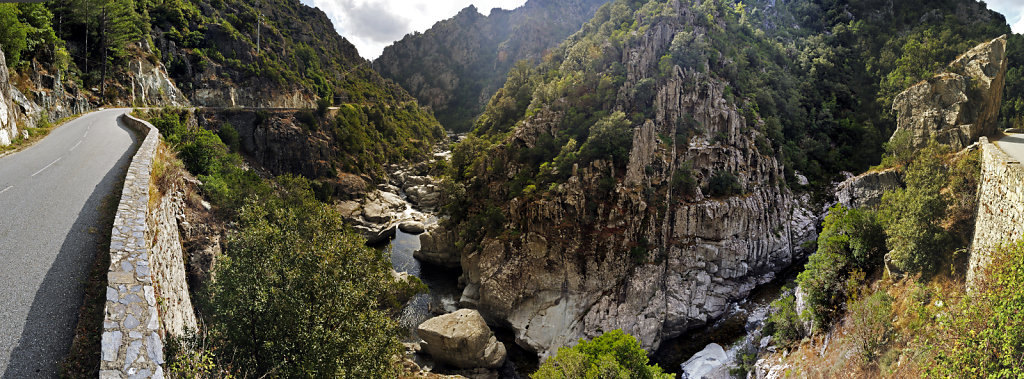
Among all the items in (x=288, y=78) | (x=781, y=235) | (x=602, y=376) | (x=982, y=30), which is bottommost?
(x=602, y=376)

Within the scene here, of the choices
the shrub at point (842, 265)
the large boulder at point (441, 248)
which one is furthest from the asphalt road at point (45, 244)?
the shrub at point (842, 265)

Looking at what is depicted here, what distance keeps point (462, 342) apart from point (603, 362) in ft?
32.0

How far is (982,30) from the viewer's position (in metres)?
45.6

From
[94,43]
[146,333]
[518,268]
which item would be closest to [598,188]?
[518,268]

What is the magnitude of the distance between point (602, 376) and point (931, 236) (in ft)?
48.7

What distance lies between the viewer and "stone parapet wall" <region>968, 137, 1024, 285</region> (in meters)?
13.3

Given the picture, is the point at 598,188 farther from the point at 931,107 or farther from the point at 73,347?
the point at 73,347

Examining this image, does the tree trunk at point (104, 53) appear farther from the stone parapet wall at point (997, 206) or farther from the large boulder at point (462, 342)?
the stone parapet wall at point (997, 206)

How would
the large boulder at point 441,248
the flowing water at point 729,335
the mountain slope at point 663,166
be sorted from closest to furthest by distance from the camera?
the flowing water at point 729,335
the mountain slope at point 663,166
the large boulder at point 441,248

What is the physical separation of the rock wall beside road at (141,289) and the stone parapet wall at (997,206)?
22.1 meters

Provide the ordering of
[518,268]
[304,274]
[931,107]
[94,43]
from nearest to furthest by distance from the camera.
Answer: [304,274]
[931,107]
[518,268]
[94,43]

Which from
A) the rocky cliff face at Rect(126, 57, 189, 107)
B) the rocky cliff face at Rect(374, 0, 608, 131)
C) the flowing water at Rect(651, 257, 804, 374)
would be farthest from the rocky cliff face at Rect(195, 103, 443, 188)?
the rocky cliff face at Rect(374, 0, 608, 131)

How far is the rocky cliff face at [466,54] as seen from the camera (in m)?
128

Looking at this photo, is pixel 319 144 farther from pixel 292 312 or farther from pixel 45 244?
pixel 45 244
